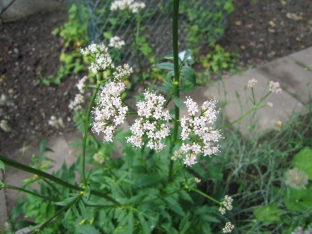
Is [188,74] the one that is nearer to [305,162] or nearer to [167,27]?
[305,162]

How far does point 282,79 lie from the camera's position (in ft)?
12.8

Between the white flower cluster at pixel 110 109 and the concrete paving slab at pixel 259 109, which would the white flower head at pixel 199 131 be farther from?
the concrete paving slab at pixel 259 109

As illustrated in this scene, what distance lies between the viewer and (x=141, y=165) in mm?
2225

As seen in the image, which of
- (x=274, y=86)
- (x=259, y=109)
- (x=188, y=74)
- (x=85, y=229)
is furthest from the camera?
(x=259, y=109)

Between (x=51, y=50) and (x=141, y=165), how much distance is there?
3.10 metres

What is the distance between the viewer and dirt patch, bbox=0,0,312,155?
3.49 metres

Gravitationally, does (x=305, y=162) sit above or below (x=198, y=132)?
below

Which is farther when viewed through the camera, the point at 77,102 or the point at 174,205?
the point at 77,102

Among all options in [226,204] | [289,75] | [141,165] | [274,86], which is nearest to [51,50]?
[141,165]

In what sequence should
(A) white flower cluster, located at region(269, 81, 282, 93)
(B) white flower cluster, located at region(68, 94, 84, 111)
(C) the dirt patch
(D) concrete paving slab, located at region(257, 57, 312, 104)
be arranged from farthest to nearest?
(D) concrete paving slab, located at region(257, 57, 312, 104) < (C) the dirt patch < (B) white flower cluster, located at region(68, 94, 84, 111) < (A) white flower cluster, located at region(269, 81, 282, 93)

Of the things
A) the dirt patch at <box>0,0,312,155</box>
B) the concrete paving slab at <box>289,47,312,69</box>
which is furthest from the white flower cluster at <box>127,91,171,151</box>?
the concrete paving slab at <box>289,47,312,69</box>

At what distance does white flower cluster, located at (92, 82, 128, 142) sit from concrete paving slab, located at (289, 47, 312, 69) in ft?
13.0

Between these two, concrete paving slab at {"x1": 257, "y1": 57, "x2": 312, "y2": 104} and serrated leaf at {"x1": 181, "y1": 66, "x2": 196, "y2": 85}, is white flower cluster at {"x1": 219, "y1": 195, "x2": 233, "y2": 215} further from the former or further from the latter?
concrete paving slab at {"x1": 257, "y1": 57, "x2": 312, "y2": 104}

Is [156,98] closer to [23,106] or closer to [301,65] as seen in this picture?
[23,106]
